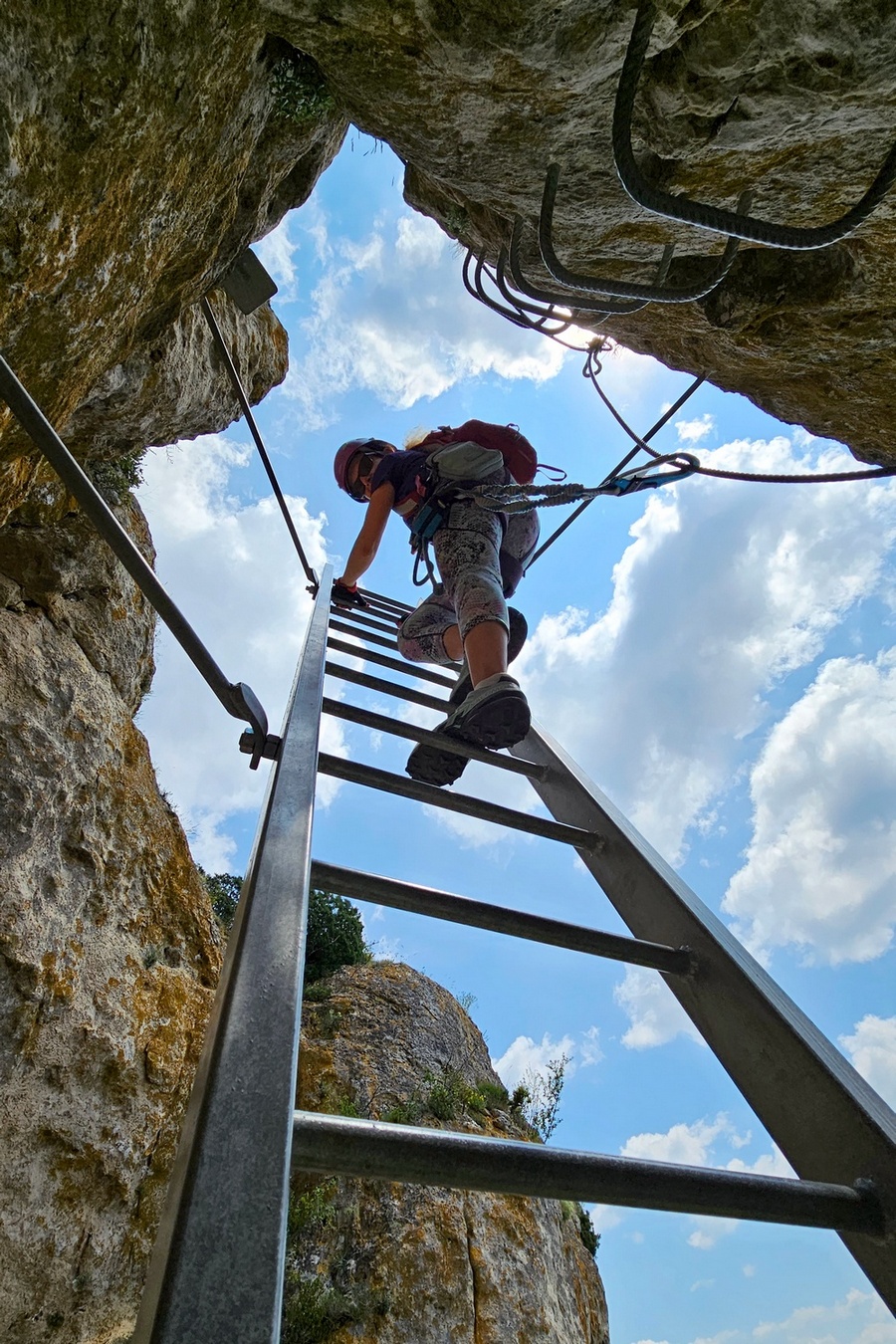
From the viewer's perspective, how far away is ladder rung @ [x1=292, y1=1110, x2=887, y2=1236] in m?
0.75

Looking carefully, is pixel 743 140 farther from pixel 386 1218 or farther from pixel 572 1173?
pixel 386 1218

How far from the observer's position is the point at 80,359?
201 centimetres

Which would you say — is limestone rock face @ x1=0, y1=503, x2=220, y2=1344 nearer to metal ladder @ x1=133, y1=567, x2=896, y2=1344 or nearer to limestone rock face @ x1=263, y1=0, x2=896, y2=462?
metal ladder @ x1=133, y1=567, x2=896, y2=1344

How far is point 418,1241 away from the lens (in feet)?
15.6

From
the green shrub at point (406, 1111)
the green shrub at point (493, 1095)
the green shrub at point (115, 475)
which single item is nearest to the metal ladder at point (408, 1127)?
the green shrub at point (115, 475)

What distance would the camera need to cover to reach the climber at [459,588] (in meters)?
2.45

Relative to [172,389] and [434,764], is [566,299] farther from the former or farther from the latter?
[172,389]

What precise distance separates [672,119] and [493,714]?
5.53 feet

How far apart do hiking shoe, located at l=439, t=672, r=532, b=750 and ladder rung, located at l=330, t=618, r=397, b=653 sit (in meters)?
1.36

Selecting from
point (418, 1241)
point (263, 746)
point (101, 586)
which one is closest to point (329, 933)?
point (418, 1241)

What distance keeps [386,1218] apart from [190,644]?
5.31m

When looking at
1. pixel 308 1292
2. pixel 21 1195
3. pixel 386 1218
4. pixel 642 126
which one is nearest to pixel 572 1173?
pixel 642 126

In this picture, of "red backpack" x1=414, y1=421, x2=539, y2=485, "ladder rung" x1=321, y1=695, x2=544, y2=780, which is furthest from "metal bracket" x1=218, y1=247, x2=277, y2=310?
"ladder rung" x1=321, y1=695, x2=544, y2=780

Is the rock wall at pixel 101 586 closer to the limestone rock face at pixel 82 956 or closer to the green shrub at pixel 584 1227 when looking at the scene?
the limestone rock face at pixel 82 956
